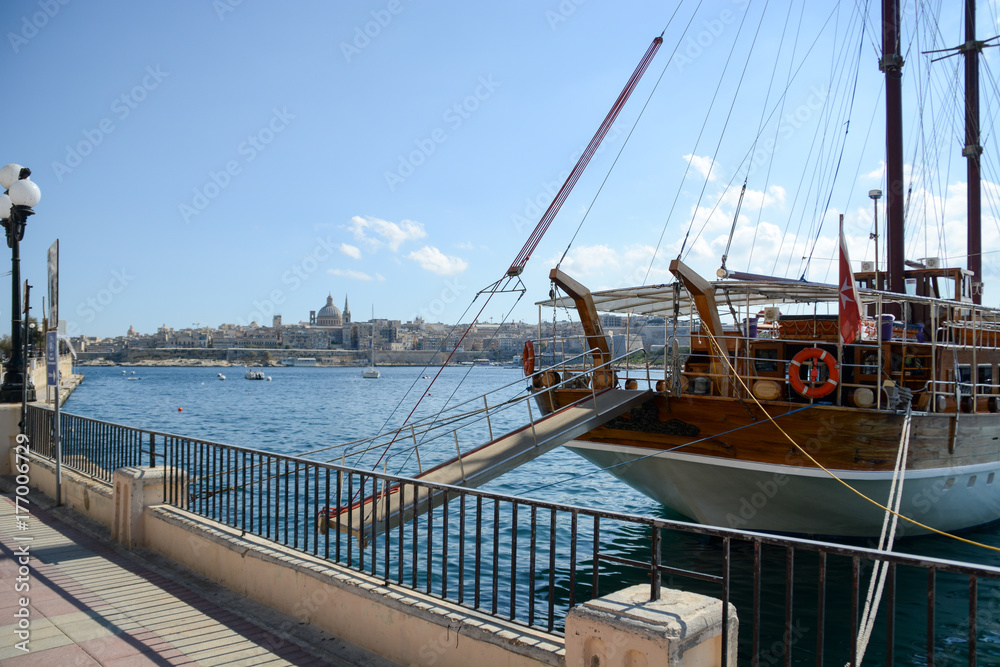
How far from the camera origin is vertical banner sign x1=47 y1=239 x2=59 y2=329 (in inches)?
345

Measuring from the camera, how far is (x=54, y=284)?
28.9 feet

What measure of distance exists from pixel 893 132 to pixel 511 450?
1216cm

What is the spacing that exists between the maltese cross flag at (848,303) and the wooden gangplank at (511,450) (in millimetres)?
3126

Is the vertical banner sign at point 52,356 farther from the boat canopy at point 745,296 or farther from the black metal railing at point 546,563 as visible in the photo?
the boat canopy at point 745,296

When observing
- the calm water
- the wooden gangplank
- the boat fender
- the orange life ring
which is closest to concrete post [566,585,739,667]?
the wooden gangplank

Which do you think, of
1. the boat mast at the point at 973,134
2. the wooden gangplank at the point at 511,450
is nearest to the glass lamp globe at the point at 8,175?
the wooden gangplank at the point at 511,450

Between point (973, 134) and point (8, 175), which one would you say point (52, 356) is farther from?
point (973, 134)

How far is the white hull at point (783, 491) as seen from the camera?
10.5 meters

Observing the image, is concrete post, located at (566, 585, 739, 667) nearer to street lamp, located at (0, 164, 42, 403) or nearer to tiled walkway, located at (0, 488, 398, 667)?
tiled walkway, located at (0, 488, 398, 667)

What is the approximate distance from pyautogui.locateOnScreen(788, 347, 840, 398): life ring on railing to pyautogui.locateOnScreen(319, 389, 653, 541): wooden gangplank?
7.25 feet

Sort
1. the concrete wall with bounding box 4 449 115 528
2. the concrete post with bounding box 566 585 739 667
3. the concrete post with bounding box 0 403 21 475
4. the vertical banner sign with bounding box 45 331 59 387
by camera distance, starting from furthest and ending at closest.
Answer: the concrete post with bounding box 0 403 21 475, the vertical banner sign with bounding box 45 331 59 387, the concrete wall with bounding box 4 449 115 528, the concrete post with bounding box 566 585 739 667

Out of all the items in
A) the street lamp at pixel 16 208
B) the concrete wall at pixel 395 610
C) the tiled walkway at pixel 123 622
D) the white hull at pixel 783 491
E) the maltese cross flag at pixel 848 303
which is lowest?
the white hull at pixel 783 491

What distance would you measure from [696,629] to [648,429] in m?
8.06

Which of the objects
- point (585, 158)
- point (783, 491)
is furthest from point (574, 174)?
point (783, 491)
